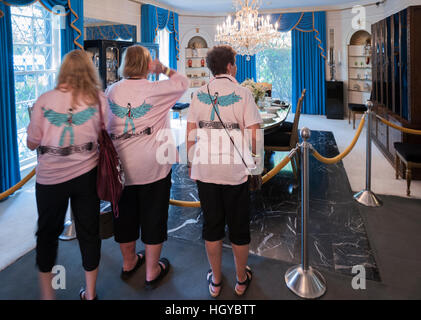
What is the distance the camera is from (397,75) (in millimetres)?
4539

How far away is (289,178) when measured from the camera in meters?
4.24

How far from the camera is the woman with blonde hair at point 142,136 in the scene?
1731mm

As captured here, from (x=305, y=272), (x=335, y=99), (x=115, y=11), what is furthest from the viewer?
(x=335, y=99)

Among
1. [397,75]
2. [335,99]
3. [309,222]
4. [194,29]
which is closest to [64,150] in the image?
[309,222]

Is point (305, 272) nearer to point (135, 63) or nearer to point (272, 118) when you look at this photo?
point (135, 63)

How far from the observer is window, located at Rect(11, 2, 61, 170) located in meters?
4.33

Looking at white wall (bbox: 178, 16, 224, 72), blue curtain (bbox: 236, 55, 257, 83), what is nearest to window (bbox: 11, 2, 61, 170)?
white wall (bbox: 178, 16, 224, 72)

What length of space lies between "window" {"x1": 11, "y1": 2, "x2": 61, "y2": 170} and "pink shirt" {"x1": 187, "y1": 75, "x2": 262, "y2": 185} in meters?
3.40

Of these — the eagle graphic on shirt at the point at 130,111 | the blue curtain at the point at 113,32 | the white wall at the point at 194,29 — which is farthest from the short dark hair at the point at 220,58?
the white wall at the point at 194,29

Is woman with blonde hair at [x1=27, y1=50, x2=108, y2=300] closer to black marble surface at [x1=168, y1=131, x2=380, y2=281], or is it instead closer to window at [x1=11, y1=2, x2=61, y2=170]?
black marble surface at [x1=168, y1=131, x2=380, y2=281]

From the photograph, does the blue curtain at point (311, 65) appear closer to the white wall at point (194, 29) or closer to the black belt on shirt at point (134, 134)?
the white wall at point (194, 29)

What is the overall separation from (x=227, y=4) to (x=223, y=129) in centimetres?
702

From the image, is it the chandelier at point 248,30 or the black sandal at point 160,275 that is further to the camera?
the chandelier at point 248,30

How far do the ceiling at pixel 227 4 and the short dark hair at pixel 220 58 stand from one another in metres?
6.12
